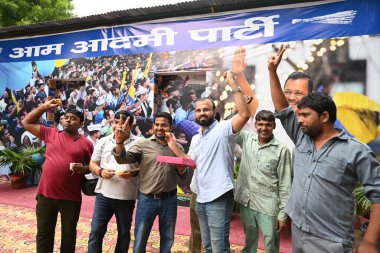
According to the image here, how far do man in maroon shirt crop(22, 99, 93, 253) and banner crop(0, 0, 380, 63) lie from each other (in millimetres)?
3502

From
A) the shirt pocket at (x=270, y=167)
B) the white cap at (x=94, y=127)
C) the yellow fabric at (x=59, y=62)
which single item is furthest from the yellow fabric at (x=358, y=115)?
the yellow fabric at (x=59, y=62)

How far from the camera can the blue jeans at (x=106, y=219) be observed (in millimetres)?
3189

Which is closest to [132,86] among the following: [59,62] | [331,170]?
[59,62]

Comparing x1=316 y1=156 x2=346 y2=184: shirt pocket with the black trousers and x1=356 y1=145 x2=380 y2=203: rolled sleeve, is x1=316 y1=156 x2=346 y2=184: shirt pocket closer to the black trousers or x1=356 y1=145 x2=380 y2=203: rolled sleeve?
x1=356 y1=145 x2=380 y2=203: rolled sleeve

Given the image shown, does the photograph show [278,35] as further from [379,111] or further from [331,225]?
[331,225]

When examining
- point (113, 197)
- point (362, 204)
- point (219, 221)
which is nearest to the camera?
point (219, 221)

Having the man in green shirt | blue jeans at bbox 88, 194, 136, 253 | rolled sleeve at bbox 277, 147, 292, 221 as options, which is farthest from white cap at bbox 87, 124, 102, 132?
rolled sleeve at bbox 277, 147, 292, 221

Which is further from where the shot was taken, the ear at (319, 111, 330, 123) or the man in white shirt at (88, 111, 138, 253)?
the man in white shirt at (88, 111, 138, 253)

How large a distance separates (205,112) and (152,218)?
4.07 ft

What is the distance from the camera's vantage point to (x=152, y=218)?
3.14m

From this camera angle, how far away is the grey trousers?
190 centimetres

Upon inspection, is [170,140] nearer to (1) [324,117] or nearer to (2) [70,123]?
(2) [70,123]

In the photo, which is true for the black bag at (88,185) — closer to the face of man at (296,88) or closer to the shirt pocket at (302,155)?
the shirt pocket at (302,155)

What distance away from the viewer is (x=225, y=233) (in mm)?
2771
